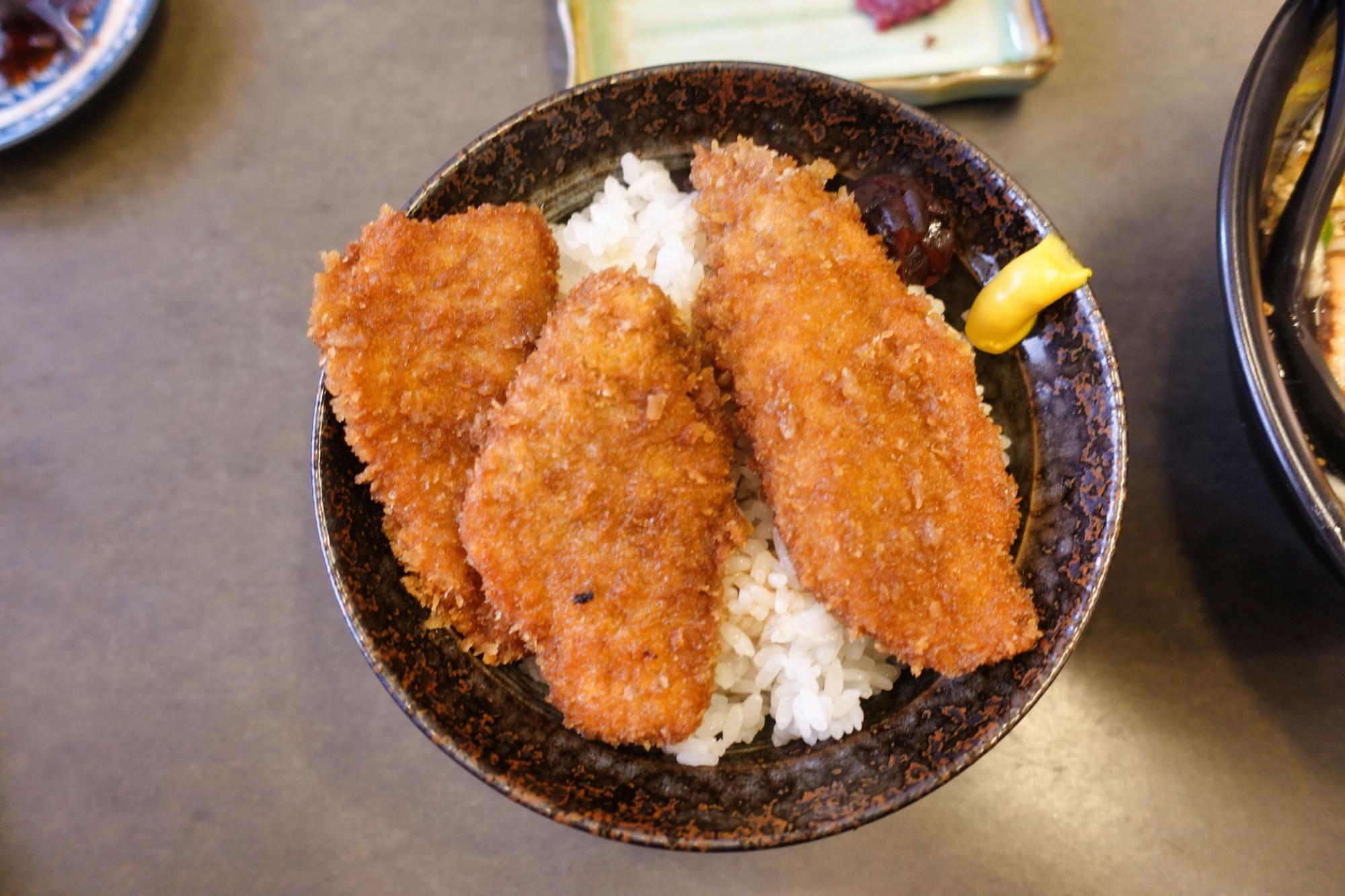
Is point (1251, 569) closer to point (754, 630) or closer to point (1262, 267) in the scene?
point (1262, 267)

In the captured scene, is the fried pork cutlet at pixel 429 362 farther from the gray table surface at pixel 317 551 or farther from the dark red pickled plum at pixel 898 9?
the dark red pickled plum at pixel 898 9

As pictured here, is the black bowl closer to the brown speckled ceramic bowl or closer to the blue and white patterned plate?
the brown speckled ceramic bowl

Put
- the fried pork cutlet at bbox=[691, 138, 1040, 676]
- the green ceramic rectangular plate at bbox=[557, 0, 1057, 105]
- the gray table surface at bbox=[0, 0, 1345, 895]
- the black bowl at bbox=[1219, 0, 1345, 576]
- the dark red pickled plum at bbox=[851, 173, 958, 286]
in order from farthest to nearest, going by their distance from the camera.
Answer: the green ceramic rectangular plate at bbox=[557, 0, 1057, 105], the gray table surface at bbox=[0, 0, 1345, 895], the dark red pickled plum at bbox=[851, 173, 958, 286], the fried pork cutlet at bbox=[691, 138, 1040, 676], the black bowl at bbox=[1219, 0, 1345, 576]

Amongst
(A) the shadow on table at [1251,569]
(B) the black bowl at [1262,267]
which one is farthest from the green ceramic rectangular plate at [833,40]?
(A) the shadow on table at [1251,569]

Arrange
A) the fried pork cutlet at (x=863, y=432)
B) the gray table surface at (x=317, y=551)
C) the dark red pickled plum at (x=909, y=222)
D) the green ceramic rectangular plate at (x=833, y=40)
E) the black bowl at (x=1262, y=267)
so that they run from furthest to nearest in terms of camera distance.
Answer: the green ceramic rectangular plate at (x=833, y=40) < the gray table surface at (x=317, y=551) < the dark red pickled plum at (x=909, y=222) < the fried pork cutlet at (x=863, y=432) < the black bowl at (x=1262, y=267)

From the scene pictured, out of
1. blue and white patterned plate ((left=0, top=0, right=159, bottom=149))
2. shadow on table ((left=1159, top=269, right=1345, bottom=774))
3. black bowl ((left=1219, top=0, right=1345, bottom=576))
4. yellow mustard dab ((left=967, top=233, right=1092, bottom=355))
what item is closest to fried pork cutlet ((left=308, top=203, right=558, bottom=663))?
yellow mustard dab ((left=967, top=233, right=1092, bottom=355))

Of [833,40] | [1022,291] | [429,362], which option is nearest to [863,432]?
[1022,291]

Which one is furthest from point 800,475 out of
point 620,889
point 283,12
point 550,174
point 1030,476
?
point 283,12
